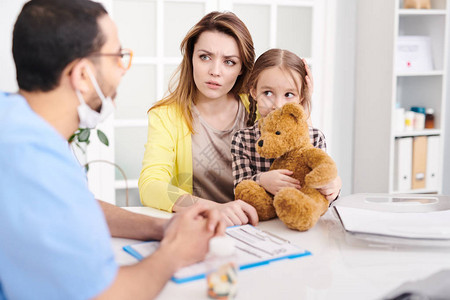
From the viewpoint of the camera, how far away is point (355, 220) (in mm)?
1238

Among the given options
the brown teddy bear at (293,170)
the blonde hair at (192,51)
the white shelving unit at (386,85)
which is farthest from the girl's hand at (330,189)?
the white shelving unit at (386,85)

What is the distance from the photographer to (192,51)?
1.82 m

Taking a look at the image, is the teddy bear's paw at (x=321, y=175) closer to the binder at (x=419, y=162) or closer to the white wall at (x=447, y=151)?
the binder at (x=419, y=162)

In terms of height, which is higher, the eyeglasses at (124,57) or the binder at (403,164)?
the eyeglasses at (124,57)

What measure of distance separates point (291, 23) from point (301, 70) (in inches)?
74.9

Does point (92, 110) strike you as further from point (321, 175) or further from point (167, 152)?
point (167, 152)

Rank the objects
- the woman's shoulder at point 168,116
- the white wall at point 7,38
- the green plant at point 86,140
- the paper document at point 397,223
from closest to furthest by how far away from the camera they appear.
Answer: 1. the paper document at point 397,223
2. the woman's shoulder at point 168,116
3. the green plant at point 86,140
4. the white wall at point 7,38

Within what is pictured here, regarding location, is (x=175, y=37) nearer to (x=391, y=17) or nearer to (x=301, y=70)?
(x=391, y=17)

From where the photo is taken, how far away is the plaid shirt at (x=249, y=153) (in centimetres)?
153

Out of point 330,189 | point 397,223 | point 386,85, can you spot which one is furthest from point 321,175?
point 386,85

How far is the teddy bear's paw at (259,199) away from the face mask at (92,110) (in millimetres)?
465

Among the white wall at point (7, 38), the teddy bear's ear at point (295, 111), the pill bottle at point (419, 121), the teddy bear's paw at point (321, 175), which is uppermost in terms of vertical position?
the white wall at point (7, 38)

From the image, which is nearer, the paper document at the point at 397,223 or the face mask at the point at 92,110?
the face mask at the point at 92,110

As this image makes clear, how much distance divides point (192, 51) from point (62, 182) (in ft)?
3.77
